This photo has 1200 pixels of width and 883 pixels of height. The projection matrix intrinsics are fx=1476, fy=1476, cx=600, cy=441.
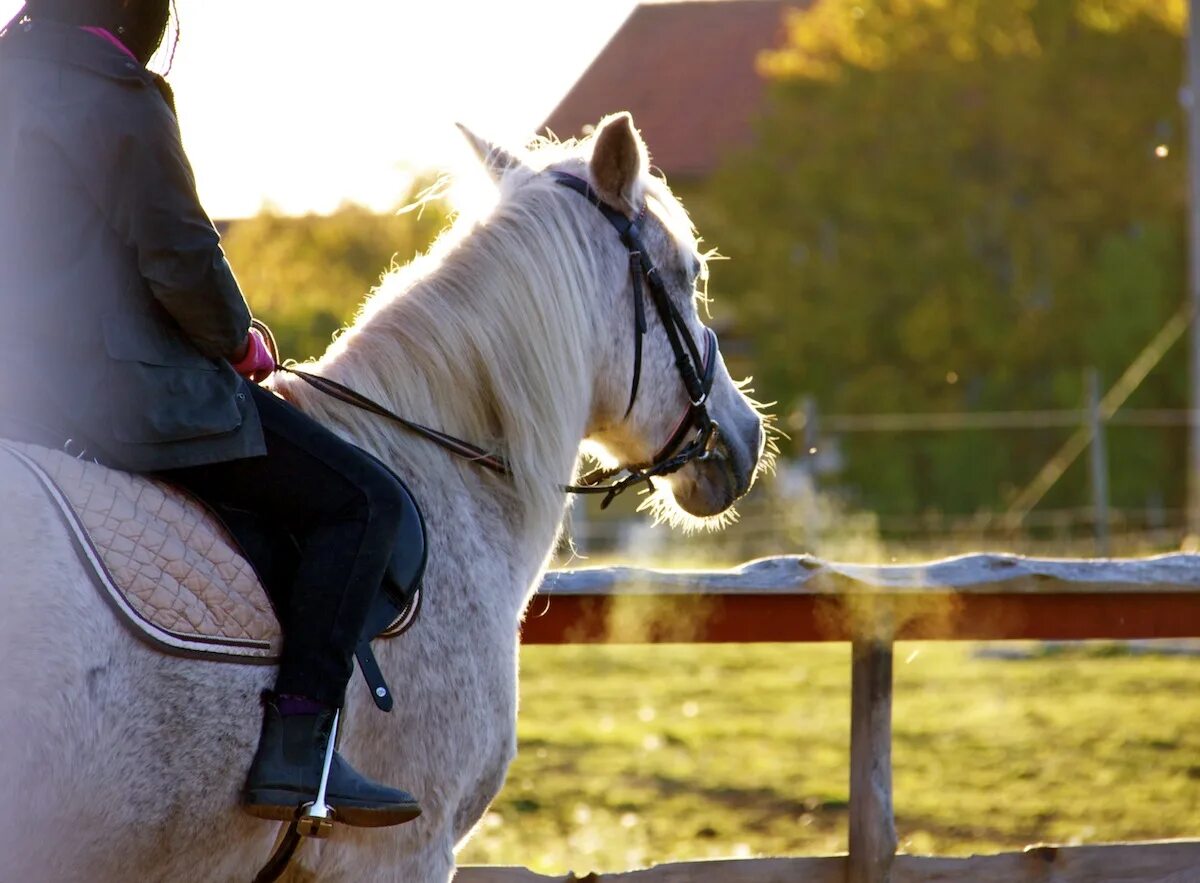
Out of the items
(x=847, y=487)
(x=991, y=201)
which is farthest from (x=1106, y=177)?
(x=847, y=487)

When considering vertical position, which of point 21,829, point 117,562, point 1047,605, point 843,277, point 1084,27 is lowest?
point 21,829

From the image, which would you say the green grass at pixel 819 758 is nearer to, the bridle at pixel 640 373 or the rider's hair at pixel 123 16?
the bridle at pixel 640 373

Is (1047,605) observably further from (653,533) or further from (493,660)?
(653,533)

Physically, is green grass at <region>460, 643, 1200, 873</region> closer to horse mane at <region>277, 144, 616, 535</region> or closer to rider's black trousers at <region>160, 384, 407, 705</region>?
horse mane at <region>277, 144, 616, 535</region>

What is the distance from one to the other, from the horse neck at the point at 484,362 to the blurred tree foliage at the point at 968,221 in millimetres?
19421

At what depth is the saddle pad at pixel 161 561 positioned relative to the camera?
2.55 m

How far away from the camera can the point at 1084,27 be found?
71.0ft

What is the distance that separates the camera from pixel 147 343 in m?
2.66

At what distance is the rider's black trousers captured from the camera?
2754mm

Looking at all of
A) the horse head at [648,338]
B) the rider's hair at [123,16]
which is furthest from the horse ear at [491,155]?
the rider's hair at [123,16]

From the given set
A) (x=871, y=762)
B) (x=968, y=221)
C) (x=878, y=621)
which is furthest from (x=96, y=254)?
A: (x=968, y=221)

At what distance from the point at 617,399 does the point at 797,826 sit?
3.10 metres

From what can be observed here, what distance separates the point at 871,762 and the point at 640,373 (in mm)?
1563

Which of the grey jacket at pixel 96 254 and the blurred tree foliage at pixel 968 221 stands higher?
the blurred tree foliage at pixel 968 221
